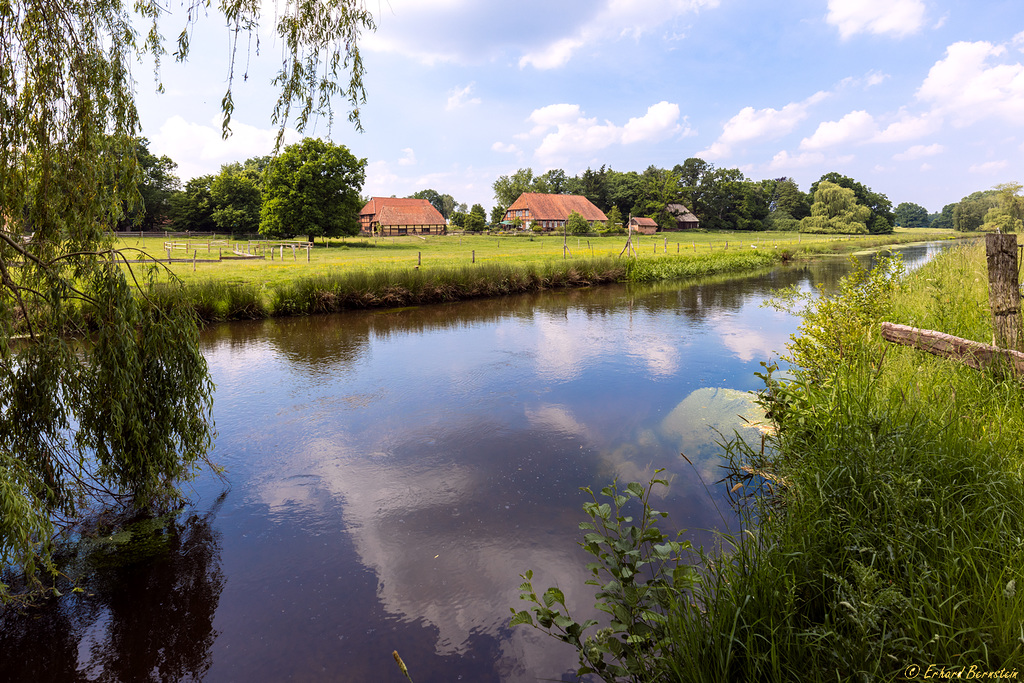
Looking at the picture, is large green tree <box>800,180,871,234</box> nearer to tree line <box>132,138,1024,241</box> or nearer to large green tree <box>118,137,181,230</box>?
tree line <box>132,138,1024,241</box>

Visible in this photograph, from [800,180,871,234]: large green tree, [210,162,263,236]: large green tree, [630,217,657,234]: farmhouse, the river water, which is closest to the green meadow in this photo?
[210,162,263,236]: large green tree

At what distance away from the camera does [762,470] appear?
5.70 meters

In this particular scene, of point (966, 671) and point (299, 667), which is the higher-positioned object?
point (966, 671)

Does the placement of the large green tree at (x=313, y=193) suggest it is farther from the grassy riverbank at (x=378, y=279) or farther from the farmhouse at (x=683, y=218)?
the farmhouse at (x=683, y=218)

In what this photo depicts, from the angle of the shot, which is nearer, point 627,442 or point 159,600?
point 159,600

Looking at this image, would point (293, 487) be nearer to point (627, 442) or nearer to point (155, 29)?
point (627, 442)

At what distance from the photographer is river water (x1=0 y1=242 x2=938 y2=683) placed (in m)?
3.68

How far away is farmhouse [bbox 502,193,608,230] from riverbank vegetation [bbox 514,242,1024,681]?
6216 cm

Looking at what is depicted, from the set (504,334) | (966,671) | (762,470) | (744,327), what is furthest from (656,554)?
(744,327)

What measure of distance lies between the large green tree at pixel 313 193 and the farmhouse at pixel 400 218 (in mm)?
8431

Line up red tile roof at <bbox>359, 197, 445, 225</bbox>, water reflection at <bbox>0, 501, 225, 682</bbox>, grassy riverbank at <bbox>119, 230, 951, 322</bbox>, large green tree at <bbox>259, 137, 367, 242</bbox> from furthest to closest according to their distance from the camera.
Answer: red tile roof at <bbox>359, 197, 445, 225</bbox> < large green tree at <bbox>259, 137, 367, 242</bbox> < grassy riverbank at <bbox>119, 230, 951, 322</bbox> < water reflection at <bbox>0, 501, 225, 682</bbox>

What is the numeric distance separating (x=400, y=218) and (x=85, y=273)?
58209 millimetres

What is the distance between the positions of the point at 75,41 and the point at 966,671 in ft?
24.2

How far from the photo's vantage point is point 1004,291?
4.74 meters
